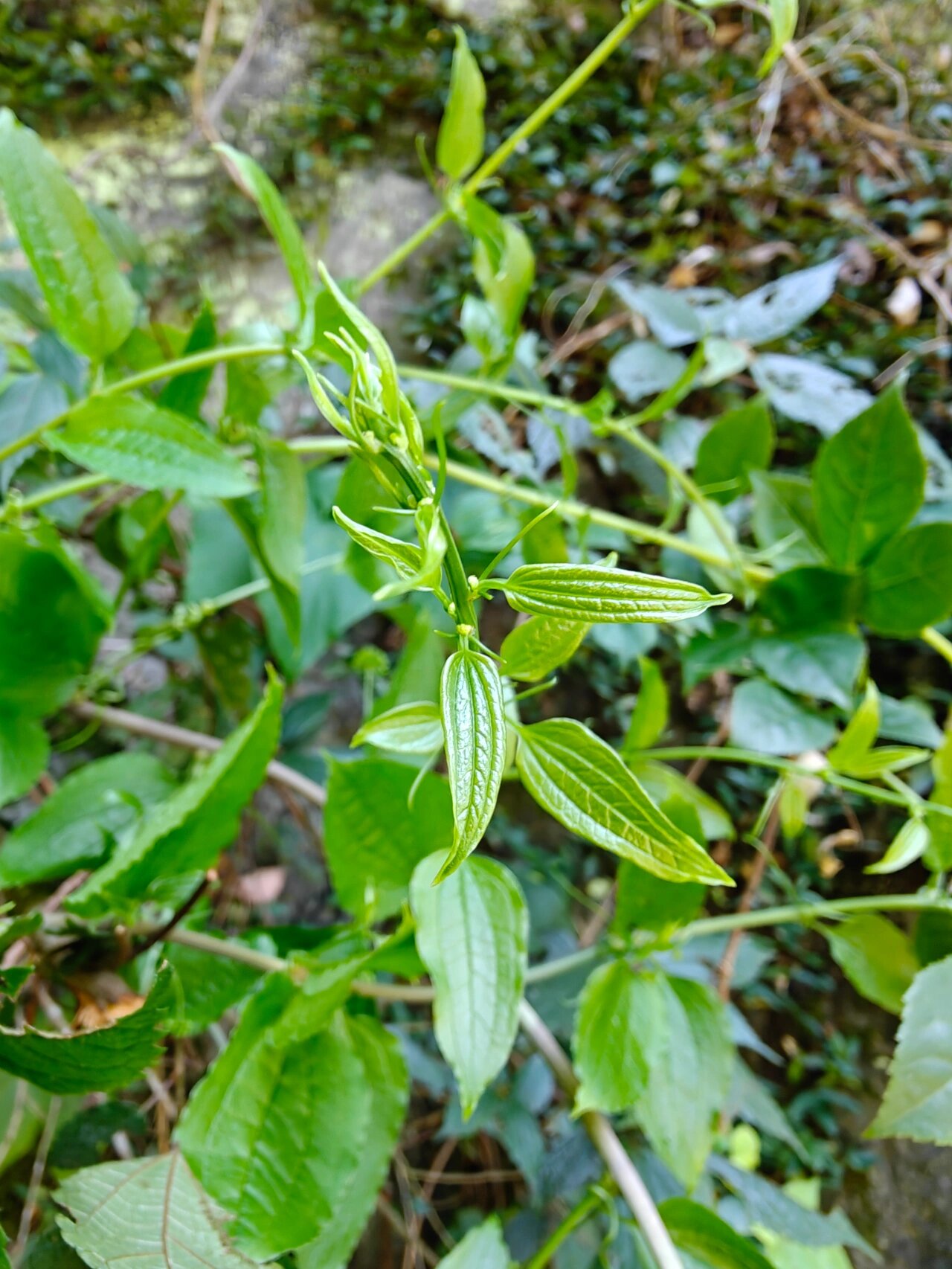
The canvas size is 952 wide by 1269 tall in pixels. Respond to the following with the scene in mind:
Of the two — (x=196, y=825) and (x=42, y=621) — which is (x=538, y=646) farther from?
(x=42, y=621)

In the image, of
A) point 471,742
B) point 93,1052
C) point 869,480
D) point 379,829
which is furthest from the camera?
point 869,480

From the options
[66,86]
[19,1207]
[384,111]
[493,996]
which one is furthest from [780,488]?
[66,86]

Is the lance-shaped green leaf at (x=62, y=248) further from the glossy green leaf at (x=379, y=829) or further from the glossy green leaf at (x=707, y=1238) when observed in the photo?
the glossy green leaf at (x=707, y=1238)

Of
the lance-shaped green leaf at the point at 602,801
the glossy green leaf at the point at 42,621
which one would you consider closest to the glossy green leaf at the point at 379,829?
the lance-shaped green leaf at the point at 602,801

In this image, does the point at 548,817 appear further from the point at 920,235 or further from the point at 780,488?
the point at 920,235

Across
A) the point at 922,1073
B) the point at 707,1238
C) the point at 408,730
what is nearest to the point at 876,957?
the point at 922,1073

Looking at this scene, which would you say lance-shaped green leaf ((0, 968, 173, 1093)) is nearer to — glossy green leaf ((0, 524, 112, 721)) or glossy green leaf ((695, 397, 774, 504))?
glossy green leaf ((0, 524, 112, 721))
